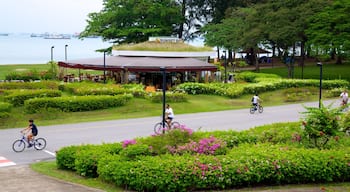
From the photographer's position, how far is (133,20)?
70.4 metres

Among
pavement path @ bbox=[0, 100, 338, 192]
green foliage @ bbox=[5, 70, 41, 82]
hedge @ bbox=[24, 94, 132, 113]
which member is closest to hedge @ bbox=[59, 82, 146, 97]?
hedge @ bbox=[24, 94, 132, 113]

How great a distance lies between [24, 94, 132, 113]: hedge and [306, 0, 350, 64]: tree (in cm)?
2437

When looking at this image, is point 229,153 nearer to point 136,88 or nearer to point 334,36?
point 136,88

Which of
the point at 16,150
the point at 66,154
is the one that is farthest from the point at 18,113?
the point at 66,154

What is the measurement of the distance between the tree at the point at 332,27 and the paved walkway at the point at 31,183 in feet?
125

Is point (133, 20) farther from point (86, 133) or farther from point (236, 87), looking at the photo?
point (86, 133)

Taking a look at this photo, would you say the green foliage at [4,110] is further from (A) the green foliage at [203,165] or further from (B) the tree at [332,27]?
(B) the tree at [332,27]

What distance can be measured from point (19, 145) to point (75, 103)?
9.94 meters

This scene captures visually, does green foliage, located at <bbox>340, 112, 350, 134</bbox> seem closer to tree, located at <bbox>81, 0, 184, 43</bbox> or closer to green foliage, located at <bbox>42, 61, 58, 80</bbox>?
green foliage, located at <bbox>42, 61, 58, 80</bbox>

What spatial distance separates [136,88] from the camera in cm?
3931

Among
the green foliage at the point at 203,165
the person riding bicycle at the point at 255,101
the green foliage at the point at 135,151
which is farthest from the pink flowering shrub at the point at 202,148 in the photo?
the person riding bicycle at the point at 255,101

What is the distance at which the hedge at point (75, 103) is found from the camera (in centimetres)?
3080

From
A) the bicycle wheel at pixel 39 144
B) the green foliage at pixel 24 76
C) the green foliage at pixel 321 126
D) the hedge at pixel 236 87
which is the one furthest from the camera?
the green foliage at pixel 24 76

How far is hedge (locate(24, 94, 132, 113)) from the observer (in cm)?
3080
